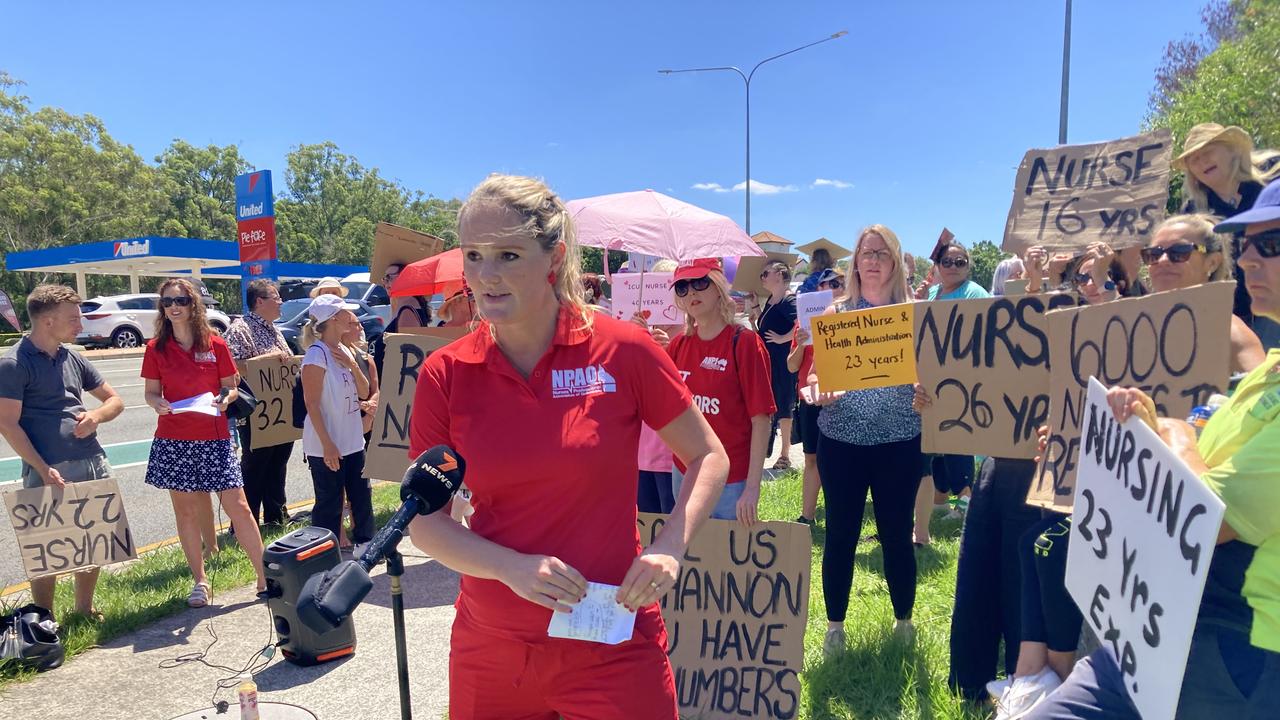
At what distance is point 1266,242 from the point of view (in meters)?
1.68

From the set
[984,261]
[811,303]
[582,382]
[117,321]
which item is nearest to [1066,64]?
[811,303]

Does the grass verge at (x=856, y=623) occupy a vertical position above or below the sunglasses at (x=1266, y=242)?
below

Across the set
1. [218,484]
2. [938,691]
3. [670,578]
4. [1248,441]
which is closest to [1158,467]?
[1248,441]

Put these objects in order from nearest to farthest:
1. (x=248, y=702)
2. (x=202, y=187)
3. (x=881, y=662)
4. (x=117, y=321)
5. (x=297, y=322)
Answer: (x=248, y=702), (x=881, y=662), (x=297, y=322), (x=117, y=321), (x=202, y=187)

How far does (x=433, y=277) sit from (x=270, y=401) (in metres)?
1.75

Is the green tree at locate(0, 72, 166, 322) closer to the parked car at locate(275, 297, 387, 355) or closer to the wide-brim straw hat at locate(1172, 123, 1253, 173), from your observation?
the parked car at locate(275, 297, 387, 355)

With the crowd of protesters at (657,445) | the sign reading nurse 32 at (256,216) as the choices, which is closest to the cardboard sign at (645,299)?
the crowd of protesters at (657,445)

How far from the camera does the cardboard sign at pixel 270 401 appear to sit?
6039mm

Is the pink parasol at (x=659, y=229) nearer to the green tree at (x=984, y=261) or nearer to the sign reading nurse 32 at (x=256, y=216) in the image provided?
the sign reading nurse 32 at (x=256, y=216)

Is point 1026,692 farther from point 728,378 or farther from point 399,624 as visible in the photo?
point 399,624

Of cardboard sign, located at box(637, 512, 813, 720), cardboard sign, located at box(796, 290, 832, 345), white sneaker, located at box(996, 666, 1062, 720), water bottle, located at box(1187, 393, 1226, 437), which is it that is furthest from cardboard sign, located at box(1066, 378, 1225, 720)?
cardboard sign, located at box(796, 290, 832, 345)

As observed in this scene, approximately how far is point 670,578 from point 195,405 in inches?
168

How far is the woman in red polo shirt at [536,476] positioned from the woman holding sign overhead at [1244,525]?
1.18m

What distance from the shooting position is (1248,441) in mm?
1632
